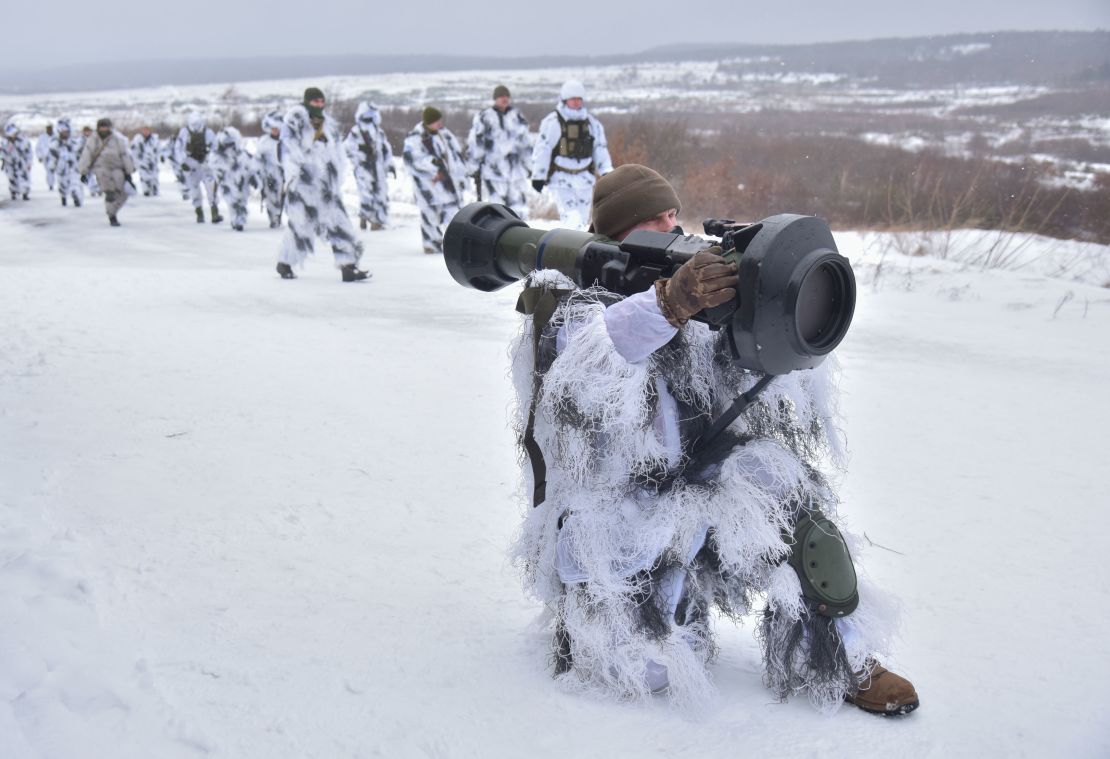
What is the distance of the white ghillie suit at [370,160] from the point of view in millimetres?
11633

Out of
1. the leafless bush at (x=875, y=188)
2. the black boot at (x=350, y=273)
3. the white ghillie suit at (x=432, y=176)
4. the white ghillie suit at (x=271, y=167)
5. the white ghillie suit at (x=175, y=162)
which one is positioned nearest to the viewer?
the black boot at (x=350, y=273)

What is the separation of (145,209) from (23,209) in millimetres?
2324

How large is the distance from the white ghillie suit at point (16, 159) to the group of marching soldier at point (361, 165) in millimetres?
943

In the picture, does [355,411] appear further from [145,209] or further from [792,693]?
[145,209]

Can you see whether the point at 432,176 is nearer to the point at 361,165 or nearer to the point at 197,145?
the point at 361,165

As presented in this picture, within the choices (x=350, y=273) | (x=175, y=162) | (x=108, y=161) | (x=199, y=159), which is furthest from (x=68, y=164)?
(x=350, y=273)

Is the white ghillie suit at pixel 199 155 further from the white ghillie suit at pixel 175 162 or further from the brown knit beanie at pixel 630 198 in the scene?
the brown knit beanie at pixel 630 198

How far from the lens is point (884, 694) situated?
2082mm

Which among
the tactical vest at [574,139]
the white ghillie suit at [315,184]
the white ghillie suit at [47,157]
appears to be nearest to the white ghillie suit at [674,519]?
the white ghillie suit at [315,184]

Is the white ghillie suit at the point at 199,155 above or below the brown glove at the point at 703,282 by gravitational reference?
below

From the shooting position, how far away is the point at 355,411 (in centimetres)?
445

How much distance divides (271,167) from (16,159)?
7.52m

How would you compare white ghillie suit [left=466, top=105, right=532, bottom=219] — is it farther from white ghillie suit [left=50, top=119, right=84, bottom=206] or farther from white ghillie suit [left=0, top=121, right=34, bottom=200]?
white ghillie suit [left=0, top=121, right=34, bottom=200]

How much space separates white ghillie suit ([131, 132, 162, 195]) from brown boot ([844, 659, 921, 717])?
1859cm
